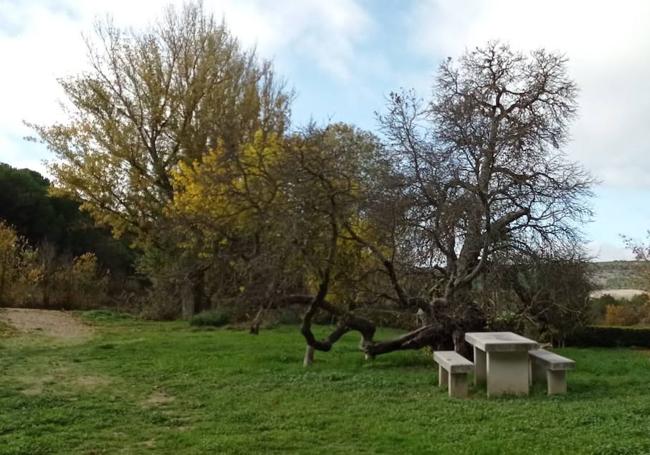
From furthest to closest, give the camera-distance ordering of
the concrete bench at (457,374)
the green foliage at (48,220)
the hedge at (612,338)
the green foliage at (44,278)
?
the green foliage at (48,220)
the green foliage at (44,278)
the hedge at (612,338)
the concrete bench at (457,374)

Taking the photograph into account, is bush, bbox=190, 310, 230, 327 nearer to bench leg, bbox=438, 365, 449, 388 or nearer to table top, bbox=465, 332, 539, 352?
bench leg, bbox=438, 365, 449, 388

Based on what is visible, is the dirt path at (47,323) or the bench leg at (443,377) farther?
the dirt path at (47,323)

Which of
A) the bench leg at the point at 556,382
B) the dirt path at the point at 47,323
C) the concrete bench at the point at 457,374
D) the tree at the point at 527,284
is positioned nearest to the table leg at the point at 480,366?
the concrete bench at the point at 457,374

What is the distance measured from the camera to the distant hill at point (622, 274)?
17.0 metres

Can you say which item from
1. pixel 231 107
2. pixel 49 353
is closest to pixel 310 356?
pixel 49 353

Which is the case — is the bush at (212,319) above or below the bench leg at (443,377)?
above

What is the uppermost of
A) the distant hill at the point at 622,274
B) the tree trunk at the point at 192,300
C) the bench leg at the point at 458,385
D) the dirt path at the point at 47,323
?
the distant hill at the point at 622,274

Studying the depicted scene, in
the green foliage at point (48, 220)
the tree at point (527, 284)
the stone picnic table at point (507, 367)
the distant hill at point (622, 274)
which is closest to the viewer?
the stone picnic table at point (507, 367)

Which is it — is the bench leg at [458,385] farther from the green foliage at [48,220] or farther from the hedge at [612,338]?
the green foliage at [48,220]

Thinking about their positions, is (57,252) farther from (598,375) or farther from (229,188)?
(598,375)

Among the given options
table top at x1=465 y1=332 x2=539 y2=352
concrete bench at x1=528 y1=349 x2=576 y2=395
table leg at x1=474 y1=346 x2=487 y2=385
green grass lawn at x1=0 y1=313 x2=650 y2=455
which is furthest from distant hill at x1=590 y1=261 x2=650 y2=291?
table top at x1=465 y1=332 x2=539 y2=352

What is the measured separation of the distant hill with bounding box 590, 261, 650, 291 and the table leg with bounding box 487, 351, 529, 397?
6.19 m

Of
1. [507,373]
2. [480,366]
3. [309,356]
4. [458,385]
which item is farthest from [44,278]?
[507,373]

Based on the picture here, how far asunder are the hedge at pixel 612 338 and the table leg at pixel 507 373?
460 inches
